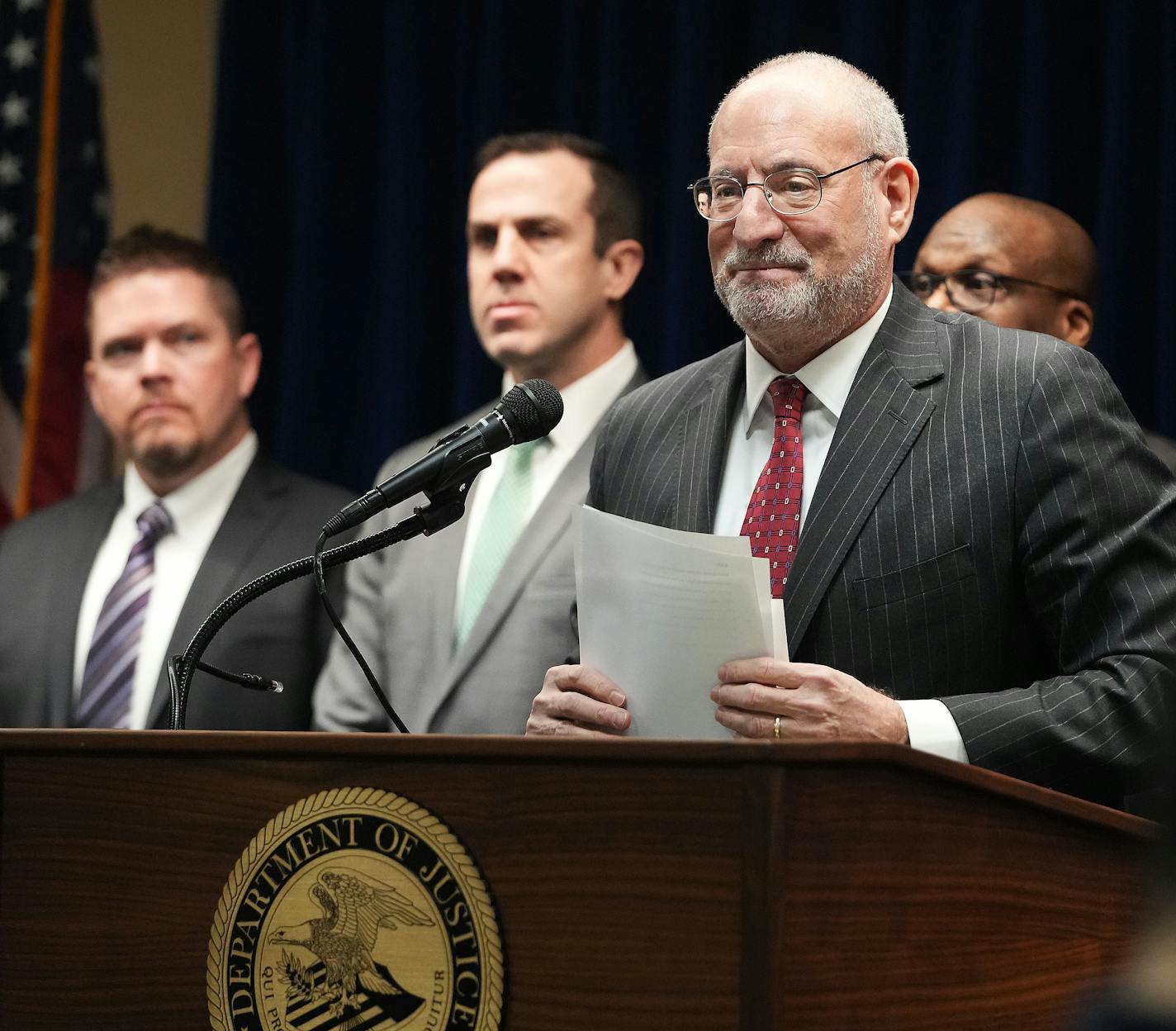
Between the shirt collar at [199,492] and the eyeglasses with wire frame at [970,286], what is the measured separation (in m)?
1.55

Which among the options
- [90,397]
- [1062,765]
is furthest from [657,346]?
[1062,765]

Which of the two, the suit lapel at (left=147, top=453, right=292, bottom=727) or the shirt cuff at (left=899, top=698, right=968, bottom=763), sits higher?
the suit lapel at (left=147, top=453, right=292, bottom=727)

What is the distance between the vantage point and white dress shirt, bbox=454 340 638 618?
332 cm

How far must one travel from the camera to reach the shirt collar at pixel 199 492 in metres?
3.71

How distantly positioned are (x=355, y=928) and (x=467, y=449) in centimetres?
52

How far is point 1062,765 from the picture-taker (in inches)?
72.6

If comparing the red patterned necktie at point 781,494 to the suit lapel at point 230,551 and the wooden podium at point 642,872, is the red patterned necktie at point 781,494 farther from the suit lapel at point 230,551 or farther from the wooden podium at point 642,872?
the suit lapel at point 230,551

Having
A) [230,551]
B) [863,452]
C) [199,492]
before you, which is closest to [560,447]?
[230,551]

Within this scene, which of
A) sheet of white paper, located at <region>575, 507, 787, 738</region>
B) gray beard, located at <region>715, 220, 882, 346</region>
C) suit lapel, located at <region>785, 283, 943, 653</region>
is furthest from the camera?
gray beard, located at <region>715, 220, 882, 346</region>

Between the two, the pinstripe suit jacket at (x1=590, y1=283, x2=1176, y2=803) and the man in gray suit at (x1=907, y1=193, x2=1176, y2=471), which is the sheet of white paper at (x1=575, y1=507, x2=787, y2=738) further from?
the man in gray suit at (x1=907, y1=193, x2=1176, y2=471)

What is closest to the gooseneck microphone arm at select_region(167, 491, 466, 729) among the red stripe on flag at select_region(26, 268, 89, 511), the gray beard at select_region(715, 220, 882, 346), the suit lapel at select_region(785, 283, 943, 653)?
the suit lapel at select_region(785, 283, 943, 653)

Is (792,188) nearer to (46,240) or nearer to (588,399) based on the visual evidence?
(588,399)

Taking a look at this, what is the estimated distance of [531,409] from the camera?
1.77 m

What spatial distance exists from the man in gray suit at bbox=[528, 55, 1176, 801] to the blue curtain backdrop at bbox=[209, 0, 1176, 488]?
1.35 meters
